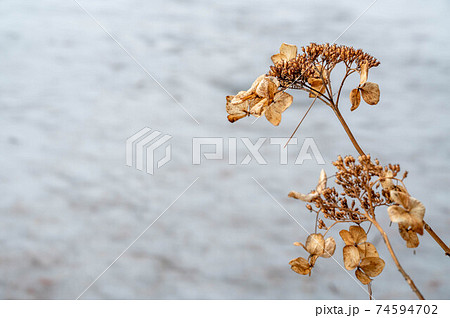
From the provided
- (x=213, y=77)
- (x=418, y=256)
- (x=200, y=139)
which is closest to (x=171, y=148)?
(x=200, y=139)

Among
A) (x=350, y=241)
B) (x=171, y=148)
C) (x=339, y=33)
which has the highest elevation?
(x=339, y=33)

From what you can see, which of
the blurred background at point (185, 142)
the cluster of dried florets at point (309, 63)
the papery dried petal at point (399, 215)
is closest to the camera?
the papery dried petal at point (399, 215)

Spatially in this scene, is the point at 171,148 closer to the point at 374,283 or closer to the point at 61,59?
the point at 61,59

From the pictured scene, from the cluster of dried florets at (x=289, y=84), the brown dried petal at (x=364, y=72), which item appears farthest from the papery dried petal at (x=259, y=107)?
the brown dried petal at (x=364, y=72)

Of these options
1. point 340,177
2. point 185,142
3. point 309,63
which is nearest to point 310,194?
point 340,177

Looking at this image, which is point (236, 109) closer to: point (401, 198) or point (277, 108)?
point (277, 108)

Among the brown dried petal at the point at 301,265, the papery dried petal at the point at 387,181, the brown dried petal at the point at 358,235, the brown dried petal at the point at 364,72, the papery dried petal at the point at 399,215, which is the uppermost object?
the brown dried petal at the point at 364,72

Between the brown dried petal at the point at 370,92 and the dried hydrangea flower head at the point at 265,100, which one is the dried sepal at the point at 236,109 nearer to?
the dried hydrangea flower head at the point at 265,100
